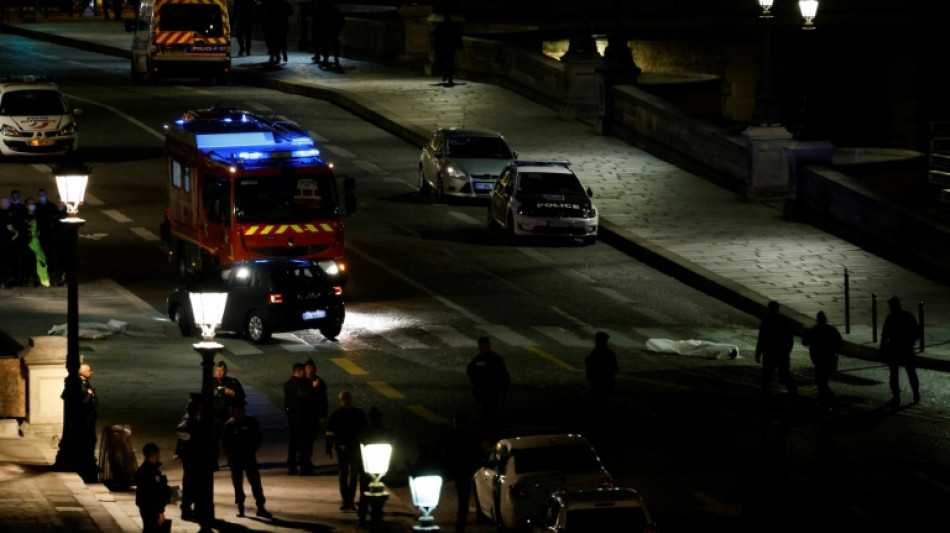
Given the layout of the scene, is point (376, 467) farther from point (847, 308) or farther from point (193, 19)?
point (193, 19)

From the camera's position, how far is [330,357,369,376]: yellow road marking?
3092 centimetres

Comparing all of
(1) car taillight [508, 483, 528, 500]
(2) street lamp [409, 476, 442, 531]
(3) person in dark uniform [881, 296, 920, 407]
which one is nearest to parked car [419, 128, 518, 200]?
(3) person in dark uniform [881, 296, 920, 407]

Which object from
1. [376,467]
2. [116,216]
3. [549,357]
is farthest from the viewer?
[116,216]

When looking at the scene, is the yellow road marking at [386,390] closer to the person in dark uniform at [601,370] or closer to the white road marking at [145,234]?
the person in dark uniform at [601,370]

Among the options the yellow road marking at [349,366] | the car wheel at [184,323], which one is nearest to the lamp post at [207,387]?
the yellow road marking at [349,366]

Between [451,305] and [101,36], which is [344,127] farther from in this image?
[101,36]

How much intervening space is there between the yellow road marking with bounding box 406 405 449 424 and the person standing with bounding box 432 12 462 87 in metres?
29.2

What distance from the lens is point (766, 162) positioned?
147 feet

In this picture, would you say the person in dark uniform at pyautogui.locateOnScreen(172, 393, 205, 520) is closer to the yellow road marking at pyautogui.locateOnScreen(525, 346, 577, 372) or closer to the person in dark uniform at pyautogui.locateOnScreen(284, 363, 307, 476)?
the person in dark uniform at pyautogui.locateOnScreen(284, 363, 307, 476)

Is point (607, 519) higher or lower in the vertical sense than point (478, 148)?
lower

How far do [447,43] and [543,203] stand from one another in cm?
1663

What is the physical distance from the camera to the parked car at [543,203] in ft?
135

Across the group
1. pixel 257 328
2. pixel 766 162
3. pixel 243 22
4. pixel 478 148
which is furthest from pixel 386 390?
pixel 243 22

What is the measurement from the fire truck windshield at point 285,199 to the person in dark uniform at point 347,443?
1164cm
